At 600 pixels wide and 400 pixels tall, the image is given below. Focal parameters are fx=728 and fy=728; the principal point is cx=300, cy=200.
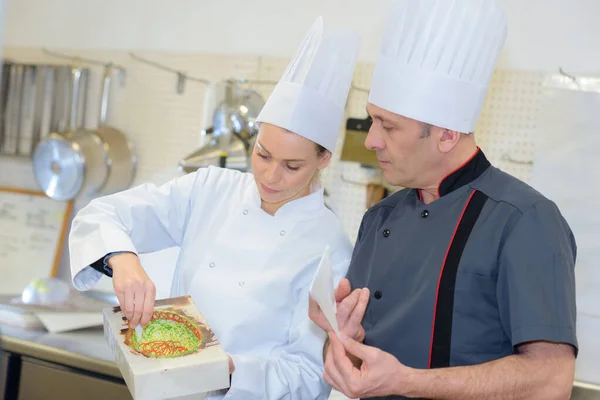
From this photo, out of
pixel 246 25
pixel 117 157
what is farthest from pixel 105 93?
pixel 246 25

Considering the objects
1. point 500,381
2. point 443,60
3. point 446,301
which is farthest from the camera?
point 443,60

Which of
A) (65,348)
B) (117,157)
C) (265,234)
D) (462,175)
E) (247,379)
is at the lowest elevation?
(65,348)

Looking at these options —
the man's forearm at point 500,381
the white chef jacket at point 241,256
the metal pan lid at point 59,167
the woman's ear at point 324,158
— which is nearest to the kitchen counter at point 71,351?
the white chef jacket at point 241,256

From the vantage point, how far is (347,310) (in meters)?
1.34

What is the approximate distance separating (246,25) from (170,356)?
208 centimetres

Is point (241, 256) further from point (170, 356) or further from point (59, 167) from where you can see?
point (59, 167)

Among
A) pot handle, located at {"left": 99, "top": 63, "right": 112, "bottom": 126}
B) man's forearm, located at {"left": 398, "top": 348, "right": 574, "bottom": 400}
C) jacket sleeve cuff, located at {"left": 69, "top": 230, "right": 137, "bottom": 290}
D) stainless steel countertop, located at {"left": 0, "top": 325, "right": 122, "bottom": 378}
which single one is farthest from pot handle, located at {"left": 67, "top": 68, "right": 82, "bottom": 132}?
man's forearm, located at {"left": 398, "top": 348, "right": 574, "bottom": 400}

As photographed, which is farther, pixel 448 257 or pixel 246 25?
pixel 246 25

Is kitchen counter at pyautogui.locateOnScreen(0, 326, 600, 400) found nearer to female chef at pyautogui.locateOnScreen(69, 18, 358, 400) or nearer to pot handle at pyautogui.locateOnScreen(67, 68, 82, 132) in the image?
female chef at pyautogui.locateOnScreen(69, 18, 358, 400)

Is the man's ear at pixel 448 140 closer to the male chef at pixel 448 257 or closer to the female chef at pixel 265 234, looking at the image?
the male chef at pixel 448 257

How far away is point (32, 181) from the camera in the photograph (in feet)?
11.8

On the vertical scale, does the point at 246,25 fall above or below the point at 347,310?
above

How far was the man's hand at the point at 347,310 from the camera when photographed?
4.32 ft

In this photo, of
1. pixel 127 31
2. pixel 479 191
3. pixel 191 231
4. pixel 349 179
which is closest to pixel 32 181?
pixel 127 31
